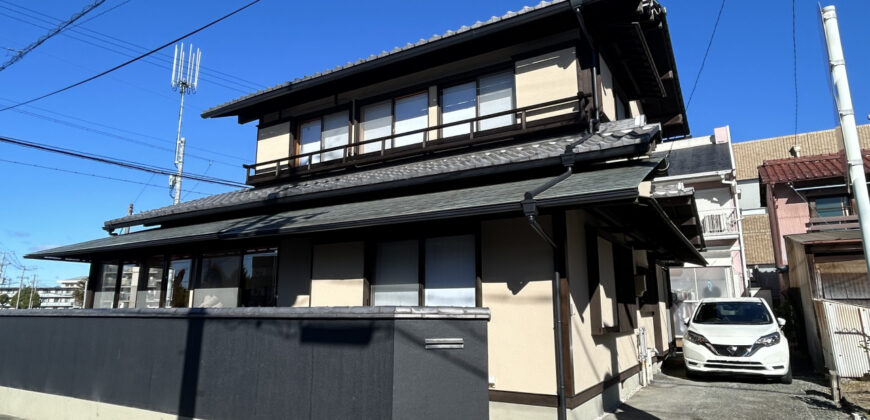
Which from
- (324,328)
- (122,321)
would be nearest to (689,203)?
(324,328)

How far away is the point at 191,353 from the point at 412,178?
4.13 metres

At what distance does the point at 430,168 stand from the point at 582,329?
369cm

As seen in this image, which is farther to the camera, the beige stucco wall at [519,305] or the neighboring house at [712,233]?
the neighboring house at [712,233]

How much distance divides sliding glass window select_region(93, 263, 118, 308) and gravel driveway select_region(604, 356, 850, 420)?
1192cm

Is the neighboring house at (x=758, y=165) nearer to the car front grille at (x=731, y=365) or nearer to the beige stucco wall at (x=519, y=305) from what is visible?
the car front grille at (x=731, y=365)

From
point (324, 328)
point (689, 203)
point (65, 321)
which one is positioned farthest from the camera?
point (689, 203)

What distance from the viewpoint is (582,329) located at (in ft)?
22.4

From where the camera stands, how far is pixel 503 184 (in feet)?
25.2

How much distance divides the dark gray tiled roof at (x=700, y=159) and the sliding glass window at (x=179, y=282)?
1857cm

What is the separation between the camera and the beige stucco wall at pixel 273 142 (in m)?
12.3

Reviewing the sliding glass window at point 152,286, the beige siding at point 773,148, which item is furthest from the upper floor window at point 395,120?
the beige siding at point 773,148

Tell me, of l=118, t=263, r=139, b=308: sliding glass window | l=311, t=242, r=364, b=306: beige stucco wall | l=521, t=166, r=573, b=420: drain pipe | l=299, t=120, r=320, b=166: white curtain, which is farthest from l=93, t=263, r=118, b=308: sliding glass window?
l=521, t=166, r=573, b=420: drain pipe

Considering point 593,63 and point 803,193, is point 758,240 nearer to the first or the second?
point 803,193

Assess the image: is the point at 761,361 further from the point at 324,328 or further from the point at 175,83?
the point at 175,83
